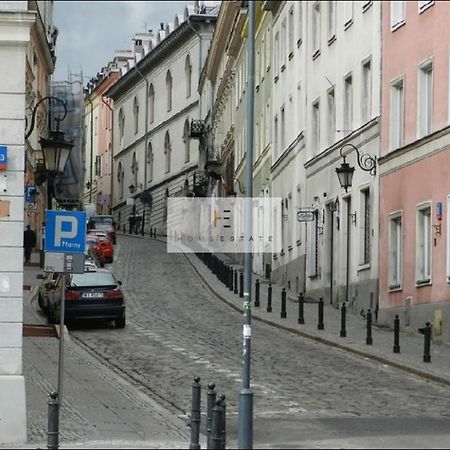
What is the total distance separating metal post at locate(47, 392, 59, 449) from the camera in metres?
13.5

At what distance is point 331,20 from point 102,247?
83.9 ft

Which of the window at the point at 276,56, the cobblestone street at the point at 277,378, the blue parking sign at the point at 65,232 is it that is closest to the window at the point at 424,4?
the cobblestone street at the point at 277,378

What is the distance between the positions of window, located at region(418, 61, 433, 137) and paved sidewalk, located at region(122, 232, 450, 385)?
14.0 feet

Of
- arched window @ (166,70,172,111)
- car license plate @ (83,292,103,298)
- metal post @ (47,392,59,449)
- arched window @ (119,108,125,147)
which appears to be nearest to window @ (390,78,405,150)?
car license plate @ (83,292,103,298)

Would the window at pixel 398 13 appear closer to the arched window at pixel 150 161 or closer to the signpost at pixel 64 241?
the signpost at pixel 64 241

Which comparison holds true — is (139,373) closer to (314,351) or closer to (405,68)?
(314,351)

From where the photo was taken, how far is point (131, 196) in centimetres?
9131

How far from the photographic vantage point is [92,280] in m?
31.2

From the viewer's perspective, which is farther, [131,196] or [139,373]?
[131,196]

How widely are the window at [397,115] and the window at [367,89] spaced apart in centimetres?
160

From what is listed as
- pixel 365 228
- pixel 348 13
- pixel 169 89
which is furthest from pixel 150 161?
pixel 348 13

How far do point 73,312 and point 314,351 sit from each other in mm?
6356

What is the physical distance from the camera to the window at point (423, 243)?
29.0m

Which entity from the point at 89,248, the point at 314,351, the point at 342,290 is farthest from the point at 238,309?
the point at 89,248
